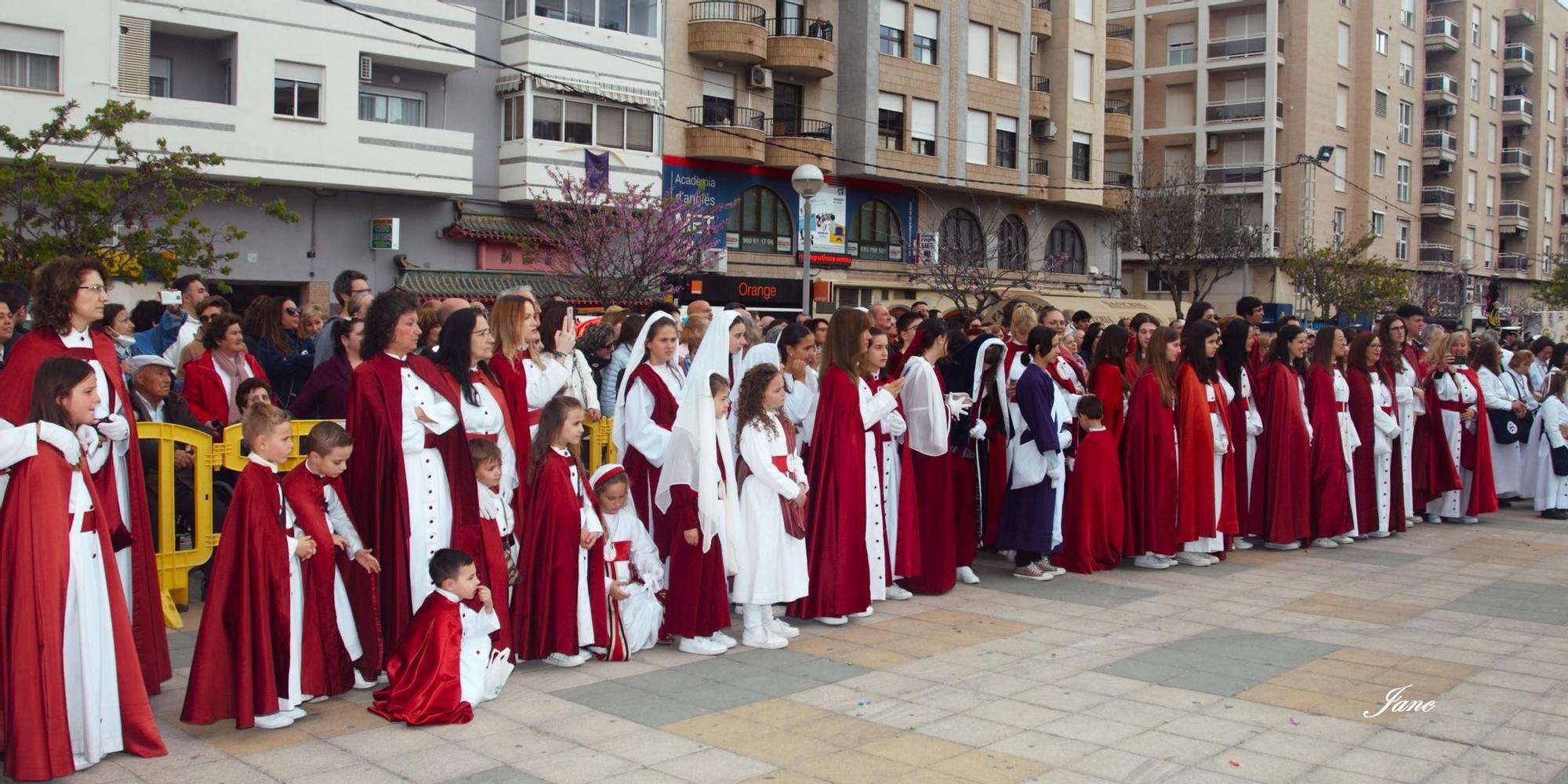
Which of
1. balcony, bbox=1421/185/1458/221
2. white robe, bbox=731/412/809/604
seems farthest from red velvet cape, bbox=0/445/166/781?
balcony, bbox=1421/185/1458/221

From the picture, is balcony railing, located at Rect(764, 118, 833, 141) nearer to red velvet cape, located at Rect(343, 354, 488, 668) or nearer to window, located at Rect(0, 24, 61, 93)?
window, located at Rect(0, 24, 61, 93)

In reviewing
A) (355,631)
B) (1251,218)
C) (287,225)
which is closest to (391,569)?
(355,631)

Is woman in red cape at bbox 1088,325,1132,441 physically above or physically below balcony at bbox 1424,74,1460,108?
below

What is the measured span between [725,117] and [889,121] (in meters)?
5.40

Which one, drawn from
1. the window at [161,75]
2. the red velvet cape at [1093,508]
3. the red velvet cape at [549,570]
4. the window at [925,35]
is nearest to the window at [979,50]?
the window at [925,35]

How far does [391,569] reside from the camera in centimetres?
684

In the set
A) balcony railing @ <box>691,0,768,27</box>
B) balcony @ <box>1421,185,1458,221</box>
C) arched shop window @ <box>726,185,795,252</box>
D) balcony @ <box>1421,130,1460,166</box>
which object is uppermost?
balcony @ <box>1421,130,1460,166</box>

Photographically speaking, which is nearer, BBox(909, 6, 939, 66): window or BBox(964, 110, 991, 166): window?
BBox(909, 6, 939, 66): window

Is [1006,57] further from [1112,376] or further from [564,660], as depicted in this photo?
[564,660]

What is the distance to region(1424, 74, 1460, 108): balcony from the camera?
189ft

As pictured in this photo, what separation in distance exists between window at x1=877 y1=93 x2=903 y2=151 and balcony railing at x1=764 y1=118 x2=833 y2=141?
4.70 ft

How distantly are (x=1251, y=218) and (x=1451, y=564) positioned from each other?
4104 cm

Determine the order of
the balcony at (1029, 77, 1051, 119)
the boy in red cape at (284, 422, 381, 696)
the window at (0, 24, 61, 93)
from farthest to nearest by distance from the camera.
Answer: the balcony at (1029, 77, 1051, 119)
the window at (0, 24, 61, 93)
the boy in red cape at (284, 422, 381, 696)

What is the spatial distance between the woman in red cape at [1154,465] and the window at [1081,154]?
31.9 m
